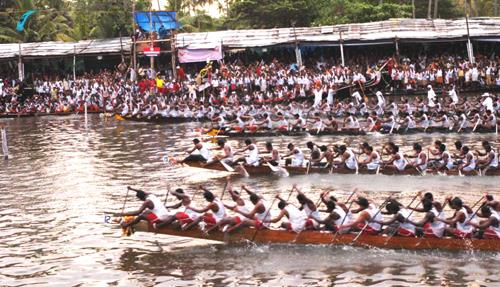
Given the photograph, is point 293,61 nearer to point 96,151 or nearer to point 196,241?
point 96,151

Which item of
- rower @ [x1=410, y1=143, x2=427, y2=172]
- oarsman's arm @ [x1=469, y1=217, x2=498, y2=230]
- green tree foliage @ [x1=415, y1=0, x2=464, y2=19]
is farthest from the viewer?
green tree foliage @ [x1=415, y1=0, x2=464, y2=19]

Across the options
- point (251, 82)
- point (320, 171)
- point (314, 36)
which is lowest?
point (320, 171)

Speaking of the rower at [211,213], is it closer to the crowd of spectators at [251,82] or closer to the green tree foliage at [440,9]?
the crowd of spectators at [251,82]

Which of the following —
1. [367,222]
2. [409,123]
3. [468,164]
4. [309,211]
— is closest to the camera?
[367,222]

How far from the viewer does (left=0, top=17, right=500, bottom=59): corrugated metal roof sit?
136 ft

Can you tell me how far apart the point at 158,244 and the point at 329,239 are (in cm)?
394

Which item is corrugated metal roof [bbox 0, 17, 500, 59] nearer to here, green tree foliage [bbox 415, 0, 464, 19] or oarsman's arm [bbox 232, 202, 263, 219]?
green tree foliage [bbox 415, 0, 464, 19]

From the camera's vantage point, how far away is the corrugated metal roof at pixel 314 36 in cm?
4150

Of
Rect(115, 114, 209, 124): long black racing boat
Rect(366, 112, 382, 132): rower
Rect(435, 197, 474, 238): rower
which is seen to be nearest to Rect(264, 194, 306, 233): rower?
Rect(435, 197, 474, 238): rower

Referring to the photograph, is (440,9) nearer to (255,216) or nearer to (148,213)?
(255,216)

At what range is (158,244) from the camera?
1560 centimetres

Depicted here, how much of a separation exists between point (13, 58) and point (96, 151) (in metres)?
19.7

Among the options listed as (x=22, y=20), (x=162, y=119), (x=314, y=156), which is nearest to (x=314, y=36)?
(x=162, y=119)

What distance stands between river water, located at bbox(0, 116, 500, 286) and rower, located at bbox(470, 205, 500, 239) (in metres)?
0.38
